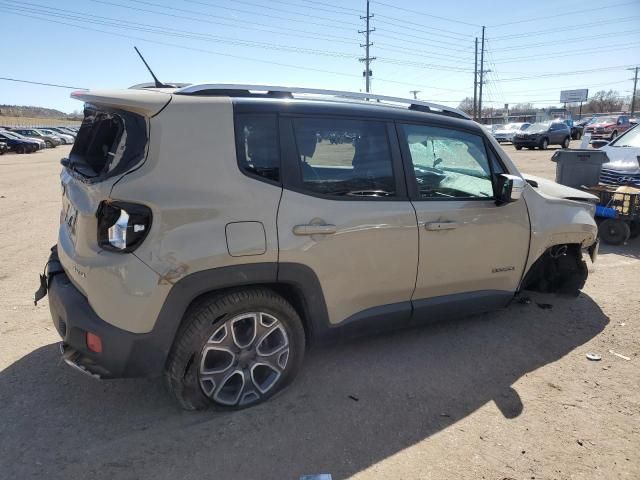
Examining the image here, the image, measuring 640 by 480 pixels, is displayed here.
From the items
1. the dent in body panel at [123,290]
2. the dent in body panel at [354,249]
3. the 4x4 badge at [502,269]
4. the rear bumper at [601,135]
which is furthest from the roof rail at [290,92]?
the rear bumper at [601,135]

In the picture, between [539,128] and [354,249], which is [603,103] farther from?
[354,249]

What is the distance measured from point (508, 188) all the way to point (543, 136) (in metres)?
27.5

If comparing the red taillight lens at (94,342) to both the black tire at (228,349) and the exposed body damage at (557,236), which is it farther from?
the exposed body damage at (557,236)

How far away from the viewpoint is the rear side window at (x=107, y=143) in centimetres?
252

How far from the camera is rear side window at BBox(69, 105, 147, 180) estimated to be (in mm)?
2521

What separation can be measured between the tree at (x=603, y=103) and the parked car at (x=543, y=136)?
8875cm

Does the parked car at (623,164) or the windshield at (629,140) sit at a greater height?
the windshield at (629,140)

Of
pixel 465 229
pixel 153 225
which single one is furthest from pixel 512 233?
pixel 153 225

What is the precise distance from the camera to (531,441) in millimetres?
2691

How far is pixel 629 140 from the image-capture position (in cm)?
873

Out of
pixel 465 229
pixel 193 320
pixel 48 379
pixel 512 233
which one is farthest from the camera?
pixel 512 233

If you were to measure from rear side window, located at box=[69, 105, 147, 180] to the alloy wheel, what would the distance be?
1.04 m

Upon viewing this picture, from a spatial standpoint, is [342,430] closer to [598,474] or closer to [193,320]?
[193,320]

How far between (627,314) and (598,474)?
99.6 inches
